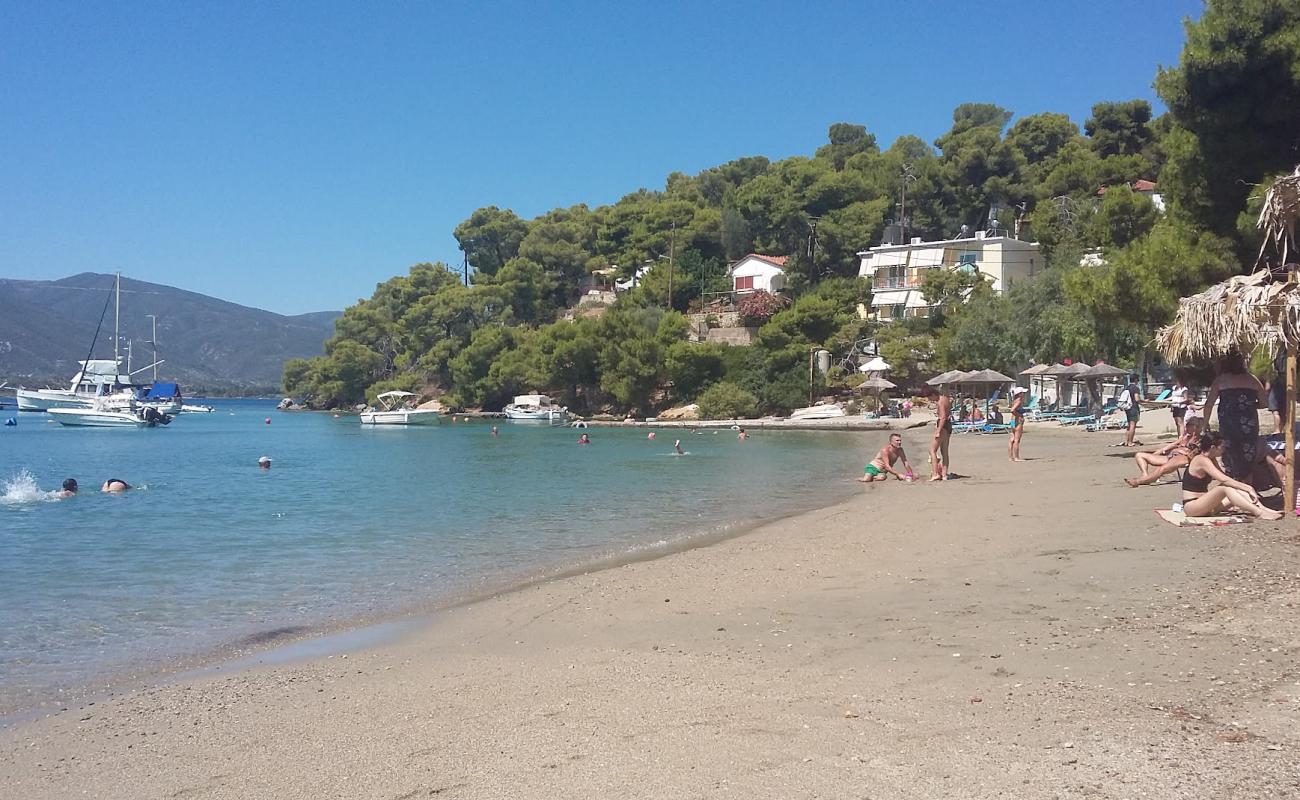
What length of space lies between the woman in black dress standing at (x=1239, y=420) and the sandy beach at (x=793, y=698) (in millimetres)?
1437

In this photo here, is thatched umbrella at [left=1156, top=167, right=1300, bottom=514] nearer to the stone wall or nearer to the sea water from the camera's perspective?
the sea water

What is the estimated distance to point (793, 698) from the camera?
5.11 meters

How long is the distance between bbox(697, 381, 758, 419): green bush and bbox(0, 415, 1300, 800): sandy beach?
46.6 m

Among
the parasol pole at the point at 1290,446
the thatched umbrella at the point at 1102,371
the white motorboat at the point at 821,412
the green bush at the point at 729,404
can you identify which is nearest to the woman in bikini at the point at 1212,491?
the parasol pole at the point at 1290,446

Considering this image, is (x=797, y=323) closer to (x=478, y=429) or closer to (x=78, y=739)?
(x=478, y=429)

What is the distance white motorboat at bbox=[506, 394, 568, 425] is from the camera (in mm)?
63312

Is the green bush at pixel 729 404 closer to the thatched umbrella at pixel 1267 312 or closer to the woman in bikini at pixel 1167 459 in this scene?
the woman in bikini at pixel 1167 459

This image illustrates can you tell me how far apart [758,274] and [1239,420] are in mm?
57761

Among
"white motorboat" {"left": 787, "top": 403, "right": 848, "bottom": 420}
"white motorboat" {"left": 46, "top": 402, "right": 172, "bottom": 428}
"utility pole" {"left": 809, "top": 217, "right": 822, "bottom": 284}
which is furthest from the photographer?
"white motorboat" {"left": 46, "top": 402, "right": 172, "bottom": 428}

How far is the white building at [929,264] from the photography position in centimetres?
5219

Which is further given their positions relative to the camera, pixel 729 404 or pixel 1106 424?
pixel 729 404

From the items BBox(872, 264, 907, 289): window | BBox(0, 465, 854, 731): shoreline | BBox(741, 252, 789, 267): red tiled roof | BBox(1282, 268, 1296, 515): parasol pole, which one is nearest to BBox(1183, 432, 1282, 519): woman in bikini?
BBox(1282, 268, 1296, 515): parasol pole

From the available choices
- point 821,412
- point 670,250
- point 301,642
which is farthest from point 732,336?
point 301,642

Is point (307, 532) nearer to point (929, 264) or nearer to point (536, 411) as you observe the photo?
point (929, 264)
